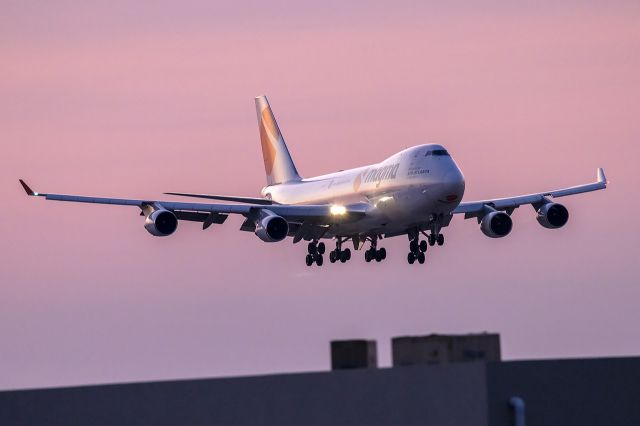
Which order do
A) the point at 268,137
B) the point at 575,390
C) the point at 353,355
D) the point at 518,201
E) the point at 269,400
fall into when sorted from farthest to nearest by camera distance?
1. the point at 268,137
2. the point at 518,201
3. the point at 353,355
4. the point at 575,390
5. the point at 269,400

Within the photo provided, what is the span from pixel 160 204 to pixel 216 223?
6.15 meters

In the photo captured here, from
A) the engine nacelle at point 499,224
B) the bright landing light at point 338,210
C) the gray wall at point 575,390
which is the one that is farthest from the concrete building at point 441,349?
the engine nacelle at point 499,224

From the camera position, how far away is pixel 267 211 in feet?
284

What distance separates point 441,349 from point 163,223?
32730mm

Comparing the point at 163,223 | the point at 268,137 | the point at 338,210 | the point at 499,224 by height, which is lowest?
the point at 163,223

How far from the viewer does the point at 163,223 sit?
82.0 meters

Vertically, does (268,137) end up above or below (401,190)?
above

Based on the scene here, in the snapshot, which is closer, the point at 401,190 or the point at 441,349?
the point at 441,349

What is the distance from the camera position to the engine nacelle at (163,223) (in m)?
81.9

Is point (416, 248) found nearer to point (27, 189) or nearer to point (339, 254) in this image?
point (339, 254)

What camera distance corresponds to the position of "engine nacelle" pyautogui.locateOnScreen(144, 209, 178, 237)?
8194 centimetres

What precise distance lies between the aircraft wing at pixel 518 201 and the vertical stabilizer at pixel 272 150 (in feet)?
62.9

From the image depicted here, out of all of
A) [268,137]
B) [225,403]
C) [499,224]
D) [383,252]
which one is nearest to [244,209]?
[383,252]

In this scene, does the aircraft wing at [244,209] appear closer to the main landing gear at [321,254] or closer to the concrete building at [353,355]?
the main landing gear at [321,254]
